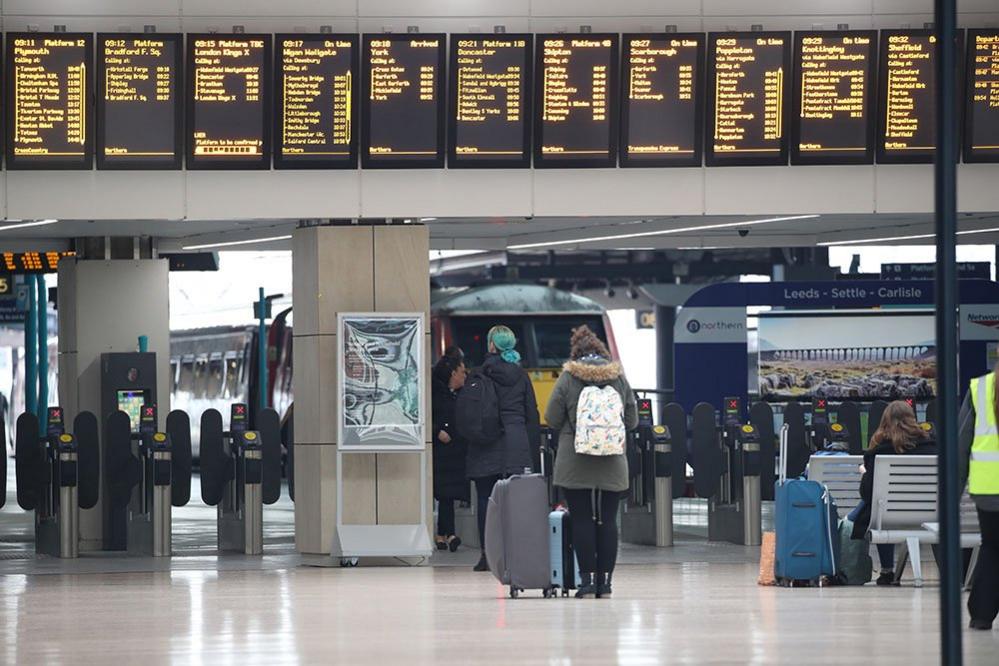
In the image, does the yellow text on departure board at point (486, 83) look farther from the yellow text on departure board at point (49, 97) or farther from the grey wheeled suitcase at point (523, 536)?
the grey wheeled suitcase at point (523, 536)

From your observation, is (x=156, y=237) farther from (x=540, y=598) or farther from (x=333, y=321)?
(x=540, y=598)

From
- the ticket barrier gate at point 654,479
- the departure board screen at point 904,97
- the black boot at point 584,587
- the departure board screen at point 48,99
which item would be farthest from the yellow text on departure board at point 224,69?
the ticket barrier gate at point 654,479

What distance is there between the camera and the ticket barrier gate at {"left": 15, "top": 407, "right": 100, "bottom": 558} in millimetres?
16109

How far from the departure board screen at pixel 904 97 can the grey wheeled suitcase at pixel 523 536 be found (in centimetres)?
448

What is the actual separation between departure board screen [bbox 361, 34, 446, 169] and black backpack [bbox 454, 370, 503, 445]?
1.80 m

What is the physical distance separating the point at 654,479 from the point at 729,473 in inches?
30.3

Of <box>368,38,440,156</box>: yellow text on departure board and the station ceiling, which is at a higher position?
<box>368,38,440,156</box>: yellow text on departure board

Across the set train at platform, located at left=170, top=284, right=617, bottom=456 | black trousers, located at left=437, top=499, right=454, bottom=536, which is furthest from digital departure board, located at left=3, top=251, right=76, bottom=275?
train at platform, located at left=170, top=284, right=617, bottom=456

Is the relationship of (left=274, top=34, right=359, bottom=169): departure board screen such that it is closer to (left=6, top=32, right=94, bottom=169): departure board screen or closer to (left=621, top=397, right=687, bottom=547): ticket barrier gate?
(left=6, top=32, right=94, bottom=169): departure board screen

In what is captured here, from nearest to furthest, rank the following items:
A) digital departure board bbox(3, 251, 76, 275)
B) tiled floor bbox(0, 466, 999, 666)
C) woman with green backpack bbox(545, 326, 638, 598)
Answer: tiled floor bbox(0, 466, 999, 666) < woman with green backpack bbox(545, 326, 638, 598) < digital departure board bbox(3, 251, 76, 275)

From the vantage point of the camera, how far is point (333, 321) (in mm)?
14633

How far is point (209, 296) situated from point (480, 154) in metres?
21.9

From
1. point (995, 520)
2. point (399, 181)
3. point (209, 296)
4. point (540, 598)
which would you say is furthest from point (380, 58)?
point (209, 296)

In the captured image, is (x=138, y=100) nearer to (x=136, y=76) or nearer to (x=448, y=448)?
(x=136, y=76)
